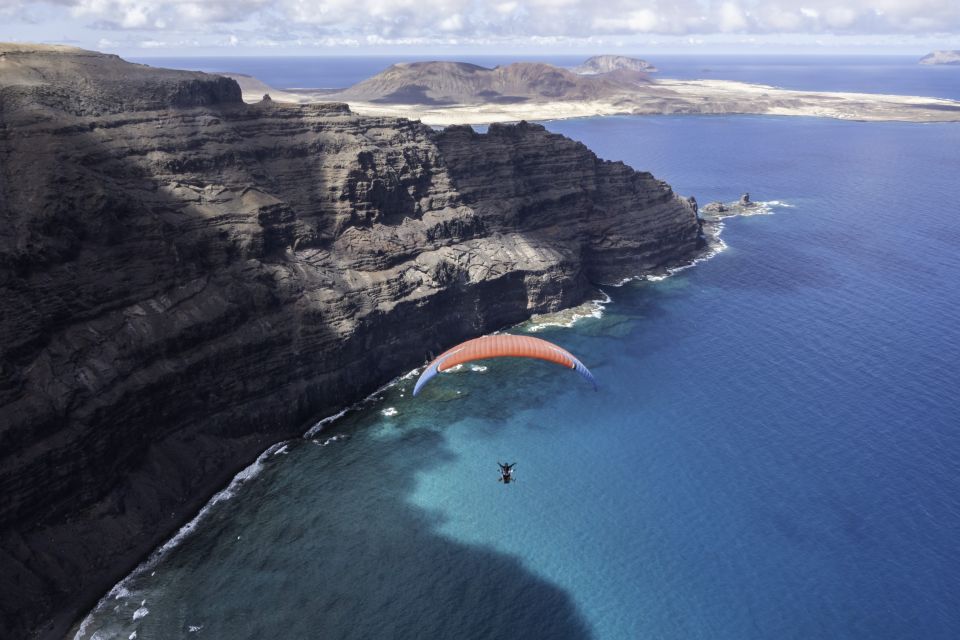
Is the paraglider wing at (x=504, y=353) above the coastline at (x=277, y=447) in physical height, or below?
above

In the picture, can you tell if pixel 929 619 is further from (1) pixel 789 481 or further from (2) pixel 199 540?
(2) pixel 199 540

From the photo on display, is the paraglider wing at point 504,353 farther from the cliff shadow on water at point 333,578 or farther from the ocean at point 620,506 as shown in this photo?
the cliff shadow on water at point 333,578

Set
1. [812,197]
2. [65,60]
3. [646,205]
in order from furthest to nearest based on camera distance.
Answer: [812,197]
[646,205]
[65,60]

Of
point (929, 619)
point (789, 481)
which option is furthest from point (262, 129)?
point (929, 619)

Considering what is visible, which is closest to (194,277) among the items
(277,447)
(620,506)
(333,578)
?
(277,447)

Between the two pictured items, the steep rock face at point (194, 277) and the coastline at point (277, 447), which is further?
the steep rock face at point (194, 277)

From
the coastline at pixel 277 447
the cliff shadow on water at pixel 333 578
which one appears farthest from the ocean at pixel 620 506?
the coastline at pixel 277 447

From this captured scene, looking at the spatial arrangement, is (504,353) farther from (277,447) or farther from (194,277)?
(194,277)
